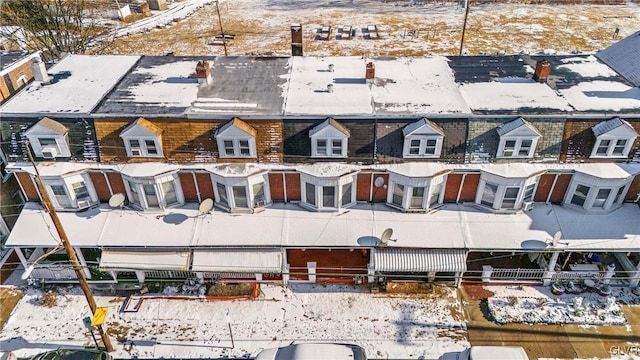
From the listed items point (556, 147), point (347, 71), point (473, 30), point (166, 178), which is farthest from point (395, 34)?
point (166, 178)

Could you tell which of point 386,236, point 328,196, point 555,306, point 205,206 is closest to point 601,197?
point 555,306

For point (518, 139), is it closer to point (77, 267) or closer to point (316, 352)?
point (316, 352)

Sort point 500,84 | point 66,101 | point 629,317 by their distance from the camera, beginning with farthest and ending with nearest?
point 500,84, point 66,101, point 629,317

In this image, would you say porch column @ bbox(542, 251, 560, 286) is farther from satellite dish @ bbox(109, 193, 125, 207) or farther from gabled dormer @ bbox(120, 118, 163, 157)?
satellite dish @ bbox(109, 193, 125, 207)

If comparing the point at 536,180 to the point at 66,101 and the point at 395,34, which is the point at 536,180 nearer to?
the point at 66,101

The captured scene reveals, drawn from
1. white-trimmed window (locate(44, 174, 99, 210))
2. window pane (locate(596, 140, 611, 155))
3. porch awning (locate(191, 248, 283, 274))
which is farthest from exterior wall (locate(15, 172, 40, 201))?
window pane (locate(596, 140, 611, 155))

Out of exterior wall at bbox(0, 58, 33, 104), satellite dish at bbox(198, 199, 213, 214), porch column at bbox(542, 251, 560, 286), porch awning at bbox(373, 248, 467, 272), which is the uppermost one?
exterior wall at bbox(0, 58, 33, 104)

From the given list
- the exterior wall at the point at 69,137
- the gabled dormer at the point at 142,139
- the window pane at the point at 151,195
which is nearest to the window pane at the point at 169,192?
the window pane at the point at 151,195
